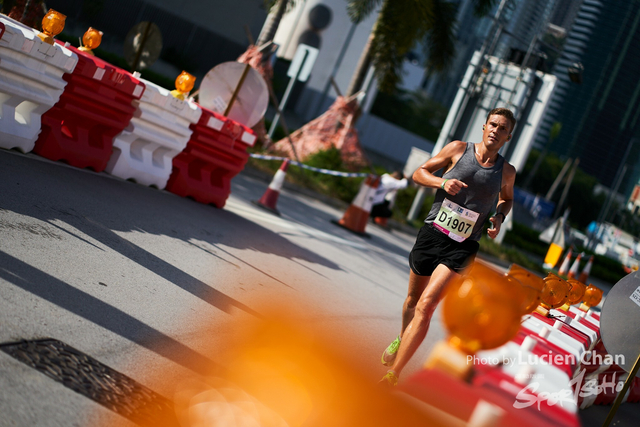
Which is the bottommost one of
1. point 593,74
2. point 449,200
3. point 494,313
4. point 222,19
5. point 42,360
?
point 42,360

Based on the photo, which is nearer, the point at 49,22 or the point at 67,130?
the point at 49,22

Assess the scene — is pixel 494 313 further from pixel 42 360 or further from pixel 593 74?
pixel 593 74

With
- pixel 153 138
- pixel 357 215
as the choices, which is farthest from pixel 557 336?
pixel 357 215

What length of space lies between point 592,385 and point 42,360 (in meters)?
4.75

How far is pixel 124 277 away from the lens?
17.2 ft

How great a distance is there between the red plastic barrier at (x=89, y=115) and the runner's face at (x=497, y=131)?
471 centimetres

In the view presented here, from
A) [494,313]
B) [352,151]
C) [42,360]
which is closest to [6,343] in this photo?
[42,360]

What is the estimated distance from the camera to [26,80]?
735cm

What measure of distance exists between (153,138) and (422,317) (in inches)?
202

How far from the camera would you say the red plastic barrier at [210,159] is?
960cm

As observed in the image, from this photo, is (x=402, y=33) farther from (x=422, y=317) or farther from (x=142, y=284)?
(x=422, y=317)

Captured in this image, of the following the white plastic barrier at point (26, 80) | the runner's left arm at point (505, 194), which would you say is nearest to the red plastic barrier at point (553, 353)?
the runner's left arm at point (505, 194)

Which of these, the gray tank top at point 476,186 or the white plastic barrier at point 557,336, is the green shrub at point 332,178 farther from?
the white plastic barrier at point 557,336

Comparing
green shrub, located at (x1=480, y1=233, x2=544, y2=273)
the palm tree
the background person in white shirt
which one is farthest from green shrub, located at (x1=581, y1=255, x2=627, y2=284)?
the background person in white shirt
